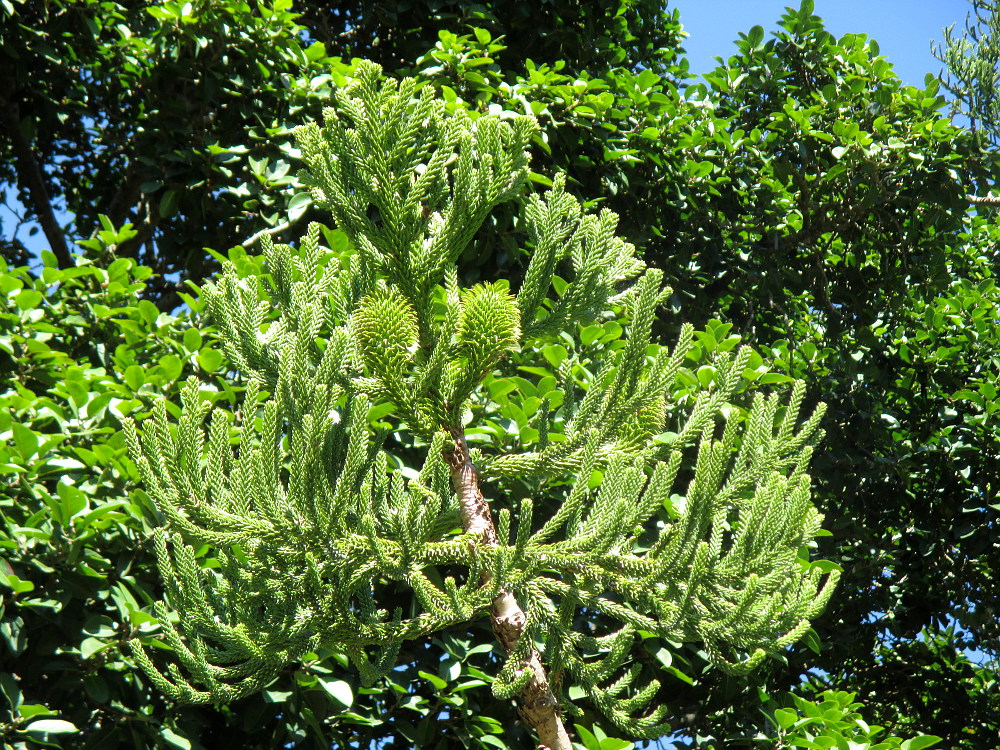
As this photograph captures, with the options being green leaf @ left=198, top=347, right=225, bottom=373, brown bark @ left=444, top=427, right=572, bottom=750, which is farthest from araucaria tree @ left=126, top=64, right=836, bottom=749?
green leaf @ left=198, top=347, right=225, bottom=373

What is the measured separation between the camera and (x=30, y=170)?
6.95 meters

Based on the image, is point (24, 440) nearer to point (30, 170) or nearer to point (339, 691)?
point (339, 691)

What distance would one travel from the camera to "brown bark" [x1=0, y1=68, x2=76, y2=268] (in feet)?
21.6

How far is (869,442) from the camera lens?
6375 mm

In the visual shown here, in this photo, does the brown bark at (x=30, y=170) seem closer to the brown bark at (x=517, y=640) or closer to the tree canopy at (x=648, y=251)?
the tree canopy at (x=648, y=251)

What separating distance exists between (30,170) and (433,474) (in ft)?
19.1

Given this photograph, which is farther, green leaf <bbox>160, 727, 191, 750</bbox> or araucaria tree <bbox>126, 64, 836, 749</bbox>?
green leaf <bbox>160, 727, 191, 750</bbox>

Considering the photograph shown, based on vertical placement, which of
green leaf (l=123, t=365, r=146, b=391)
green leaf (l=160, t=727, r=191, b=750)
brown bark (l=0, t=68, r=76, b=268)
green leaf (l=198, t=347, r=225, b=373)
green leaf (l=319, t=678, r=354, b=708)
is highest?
brown bark (l=0, t=68, r=76, b=268)

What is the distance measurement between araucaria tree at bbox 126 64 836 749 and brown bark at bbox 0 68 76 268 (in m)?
4.62

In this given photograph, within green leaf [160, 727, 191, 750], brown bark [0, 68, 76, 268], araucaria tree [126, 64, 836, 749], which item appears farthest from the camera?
brown bark [0, 68, 76, 268]

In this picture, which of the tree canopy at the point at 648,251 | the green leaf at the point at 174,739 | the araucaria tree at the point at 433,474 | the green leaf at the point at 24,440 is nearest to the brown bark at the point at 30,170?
the tree canopy at the point at 648,251

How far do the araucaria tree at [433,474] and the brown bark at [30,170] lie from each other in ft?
15.2

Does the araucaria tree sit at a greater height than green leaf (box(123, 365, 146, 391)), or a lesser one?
lesser

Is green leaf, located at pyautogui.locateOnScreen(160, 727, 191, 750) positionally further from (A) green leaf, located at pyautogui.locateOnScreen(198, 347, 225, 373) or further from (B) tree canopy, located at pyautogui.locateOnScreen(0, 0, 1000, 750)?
(A) green leaf, located at pyautogui.locateOnScreen(198, 347, 225, 373)
